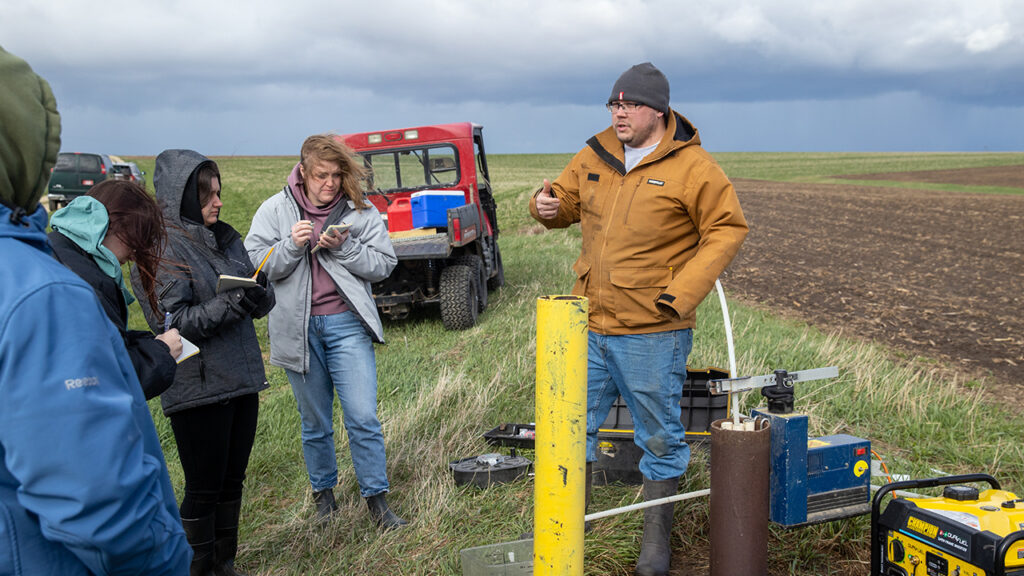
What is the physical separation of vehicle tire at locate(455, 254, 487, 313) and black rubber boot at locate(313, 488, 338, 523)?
436 centimetres

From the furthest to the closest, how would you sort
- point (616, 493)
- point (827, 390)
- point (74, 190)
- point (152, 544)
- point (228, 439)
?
point (74, 190)
point (827, 390)
point (616, 493)
point (228, 439)
point (152, 544)

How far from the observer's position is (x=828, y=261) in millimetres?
13805

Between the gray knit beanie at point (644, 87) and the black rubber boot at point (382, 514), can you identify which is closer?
the gray knit beanie at point (644, 87)

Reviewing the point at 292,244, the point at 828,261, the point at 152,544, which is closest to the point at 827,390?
the point at 292,244

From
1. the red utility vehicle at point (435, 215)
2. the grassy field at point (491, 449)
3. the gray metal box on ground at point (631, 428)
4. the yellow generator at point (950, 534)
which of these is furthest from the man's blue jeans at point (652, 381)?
the red utility vehicle at point (435, 215)

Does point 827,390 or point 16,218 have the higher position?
point 16,218

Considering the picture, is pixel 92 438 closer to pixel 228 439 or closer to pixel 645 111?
pixel 228 439

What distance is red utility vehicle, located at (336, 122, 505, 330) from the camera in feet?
24.7

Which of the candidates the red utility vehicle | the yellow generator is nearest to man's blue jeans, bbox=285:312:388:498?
the yellow generator

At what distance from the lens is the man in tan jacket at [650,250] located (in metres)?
2.92

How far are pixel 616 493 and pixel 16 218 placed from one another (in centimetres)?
290

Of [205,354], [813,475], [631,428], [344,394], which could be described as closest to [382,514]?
[344,394]

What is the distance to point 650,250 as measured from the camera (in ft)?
9.88

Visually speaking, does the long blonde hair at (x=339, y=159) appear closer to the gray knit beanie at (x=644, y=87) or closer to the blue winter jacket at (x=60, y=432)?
the gray knit beanie at (x=644, y=87)
